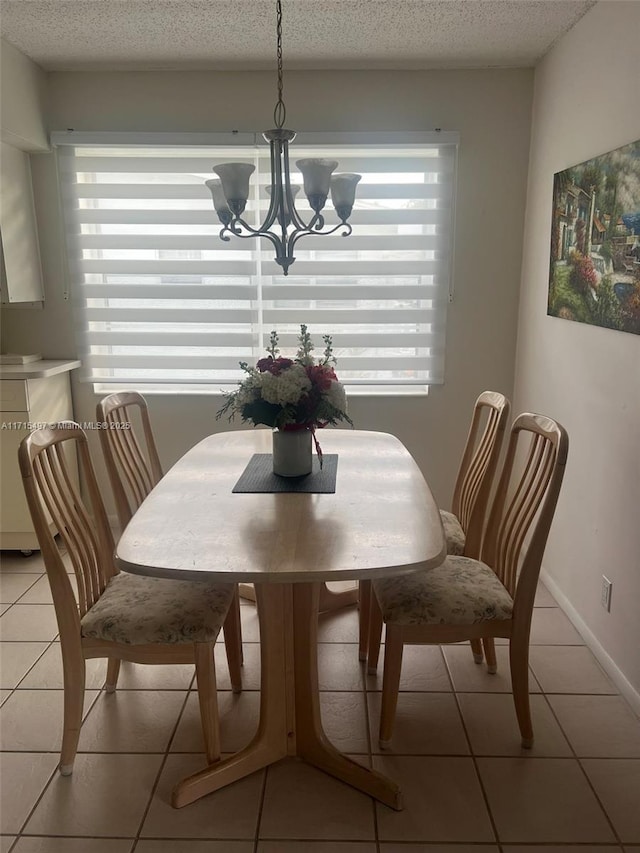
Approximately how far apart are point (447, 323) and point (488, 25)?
136cm

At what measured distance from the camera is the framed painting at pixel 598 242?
2.13 m

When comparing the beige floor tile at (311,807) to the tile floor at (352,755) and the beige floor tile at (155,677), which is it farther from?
the beige floor tile at (155,677)

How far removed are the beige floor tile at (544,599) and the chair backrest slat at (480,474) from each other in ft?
2.25

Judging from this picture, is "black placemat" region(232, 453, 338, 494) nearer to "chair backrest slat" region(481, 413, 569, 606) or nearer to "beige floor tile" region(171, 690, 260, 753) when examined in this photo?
"chair backrest slat" region(481, 413, 569, 606)

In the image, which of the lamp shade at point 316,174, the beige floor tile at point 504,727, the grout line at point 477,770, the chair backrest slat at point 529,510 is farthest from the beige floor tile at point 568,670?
the lamp shade at point 316,174

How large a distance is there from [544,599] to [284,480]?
1.52 meters

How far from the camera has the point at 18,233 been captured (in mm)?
3213

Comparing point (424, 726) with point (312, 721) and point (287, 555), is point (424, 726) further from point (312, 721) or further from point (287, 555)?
point (287, 555)

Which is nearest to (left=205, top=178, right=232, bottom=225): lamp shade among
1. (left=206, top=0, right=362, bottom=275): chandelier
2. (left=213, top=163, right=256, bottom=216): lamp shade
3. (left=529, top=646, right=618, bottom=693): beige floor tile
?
(left=206, top=0, right=362, bottom=275): chandelier

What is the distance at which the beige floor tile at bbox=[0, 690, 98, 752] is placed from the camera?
200cm

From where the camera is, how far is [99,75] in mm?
3236

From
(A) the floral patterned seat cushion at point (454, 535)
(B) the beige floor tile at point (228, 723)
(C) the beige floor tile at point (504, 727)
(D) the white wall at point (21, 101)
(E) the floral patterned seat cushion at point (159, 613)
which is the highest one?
(D) the white wall at point (21, 101)

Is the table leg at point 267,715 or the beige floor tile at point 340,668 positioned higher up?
the table leg at point 267,715

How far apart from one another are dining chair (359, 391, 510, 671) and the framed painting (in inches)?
20.0
